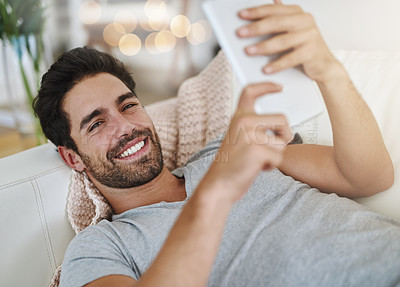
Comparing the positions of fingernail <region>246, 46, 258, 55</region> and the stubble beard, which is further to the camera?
the stubble beard

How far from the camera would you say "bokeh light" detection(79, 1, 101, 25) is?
12.5 feet

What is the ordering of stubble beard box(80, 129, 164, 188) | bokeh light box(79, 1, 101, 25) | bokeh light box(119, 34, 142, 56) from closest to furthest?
stubble beard box(80, 129, 164, 188)
bokeh light box(79, 1, 101, 25)
bokeh light box(119, 34, 142, 56)

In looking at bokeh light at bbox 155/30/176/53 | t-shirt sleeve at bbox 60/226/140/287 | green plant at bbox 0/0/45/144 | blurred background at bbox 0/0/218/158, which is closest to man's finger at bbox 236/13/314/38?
t-shirt sleeve at bbox 60/226/140/287

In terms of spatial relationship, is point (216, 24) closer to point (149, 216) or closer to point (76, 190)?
point (149, 216)

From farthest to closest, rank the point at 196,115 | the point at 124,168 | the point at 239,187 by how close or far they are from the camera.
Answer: the point at 196,115 < the point at 124,168 < the point at 239,187

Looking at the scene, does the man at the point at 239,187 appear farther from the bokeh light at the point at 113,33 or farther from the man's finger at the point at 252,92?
the bokeh light at the point at 113,33

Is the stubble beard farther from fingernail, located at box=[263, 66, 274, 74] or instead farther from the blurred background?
the blurred background

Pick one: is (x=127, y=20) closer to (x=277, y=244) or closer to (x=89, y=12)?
(x=89, y=12)

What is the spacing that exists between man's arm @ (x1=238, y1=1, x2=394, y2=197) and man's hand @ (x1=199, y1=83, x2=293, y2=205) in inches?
2.6

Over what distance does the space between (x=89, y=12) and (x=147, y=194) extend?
127 inches

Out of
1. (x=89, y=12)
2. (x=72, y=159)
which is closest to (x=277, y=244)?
(x=72, y=159)

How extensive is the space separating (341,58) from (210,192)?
807 mm

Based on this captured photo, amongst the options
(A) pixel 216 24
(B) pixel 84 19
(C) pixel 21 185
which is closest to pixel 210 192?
(A) pixel 216 24

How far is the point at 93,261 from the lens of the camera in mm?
830
